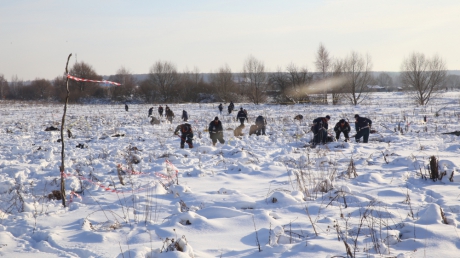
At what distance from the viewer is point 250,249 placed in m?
3.47

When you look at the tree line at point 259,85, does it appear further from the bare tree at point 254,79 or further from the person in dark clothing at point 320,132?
the person in dark clothing at point 320,132

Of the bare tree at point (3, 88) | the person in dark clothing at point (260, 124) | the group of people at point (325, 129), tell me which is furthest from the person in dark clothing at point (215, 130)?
the bare tree at point (3, 88)

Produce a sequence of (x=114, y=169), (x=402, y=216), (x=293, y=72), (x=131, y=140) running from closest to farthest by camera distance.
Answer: (x=402, y=216) < (x=114, y=169) < (x=131, y=140) < (x=293, y=72)

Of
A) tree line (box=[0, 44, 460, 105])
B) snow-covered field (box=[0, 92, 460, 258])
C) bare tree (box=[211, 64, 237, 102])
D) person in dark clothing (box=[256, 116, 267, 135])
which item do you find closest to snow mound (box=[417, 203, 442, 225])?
snow-covered field (box=[0, 92, 460, 258])

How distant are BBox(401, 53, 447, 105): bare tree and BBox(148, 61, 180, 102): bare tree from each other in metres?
39.7

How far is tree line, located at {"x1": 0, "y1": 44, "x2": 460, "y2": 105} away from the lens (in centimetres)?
4012

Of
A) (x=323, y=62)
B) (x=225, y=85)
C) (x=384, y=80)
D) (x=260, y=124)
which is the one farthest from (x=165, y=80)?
(x=384, y=80)

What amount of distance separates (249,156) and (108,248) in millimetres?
6253

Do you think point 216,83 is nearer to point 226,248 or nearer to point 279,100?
point 279,100

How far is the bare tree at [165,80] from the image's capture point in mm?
65562

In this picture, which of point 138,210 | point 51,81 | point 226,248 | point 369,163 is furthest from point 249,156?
point 51,81

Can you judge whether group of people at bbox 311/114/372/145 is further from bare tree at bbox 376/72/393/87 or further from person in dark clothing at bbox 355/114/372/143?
bare tree at bbox 376/72/393/87

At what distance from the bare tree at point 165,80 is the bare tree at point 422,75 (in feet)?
130

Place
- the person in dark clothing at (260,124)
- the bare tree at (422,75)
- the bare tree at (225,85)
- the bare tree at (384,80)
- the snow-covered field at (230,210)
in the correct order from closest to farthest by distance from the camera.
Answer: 1. the snow-covered field at (230,210)
2. the person in dark clothing at (260,124)
3. the bare tree at (422,75)
4. the bare tree at (225,85)
5. the bare tree at (384,80)
